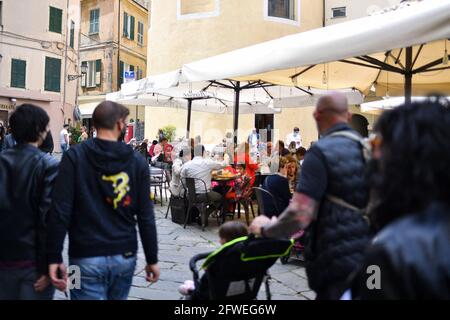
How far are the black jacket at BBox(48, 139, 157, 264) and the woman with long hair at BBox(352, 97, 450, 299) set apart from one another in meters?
1.48

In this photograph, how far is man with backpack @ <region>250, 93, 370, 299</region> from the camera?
2.27 m

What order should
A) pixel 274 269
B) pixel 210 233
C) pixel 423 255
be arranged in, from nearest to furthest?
pixel 423 255
pixel 274 269
pixel 210 233

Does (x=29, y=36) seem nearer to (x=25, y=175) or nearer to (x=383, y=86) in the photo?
(x=383, y=86)

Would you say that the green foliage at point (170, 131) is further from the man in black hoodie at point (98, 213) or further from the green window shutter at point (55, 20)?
the man in black hoodie at point (98, 213)

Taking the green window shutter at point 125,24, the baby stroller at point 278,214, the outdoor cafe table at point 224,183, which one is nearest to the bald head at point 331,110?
the baby stroller at point 278,214

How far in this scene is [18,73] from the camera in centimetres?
2550

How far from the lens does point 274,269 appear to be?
5203 mm

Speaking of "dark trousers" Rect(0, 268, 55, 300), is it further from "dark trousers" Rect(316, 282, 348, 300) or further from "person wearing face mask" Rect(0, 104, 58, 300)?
"dark trousers" Rect(316, 282, 348, 300)

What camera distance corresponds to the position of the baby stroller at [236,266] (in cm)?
262

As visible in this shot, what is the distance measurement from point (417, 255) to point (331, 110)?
1432 mm

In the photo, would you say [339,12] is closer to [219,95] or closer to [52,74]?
[219,95]

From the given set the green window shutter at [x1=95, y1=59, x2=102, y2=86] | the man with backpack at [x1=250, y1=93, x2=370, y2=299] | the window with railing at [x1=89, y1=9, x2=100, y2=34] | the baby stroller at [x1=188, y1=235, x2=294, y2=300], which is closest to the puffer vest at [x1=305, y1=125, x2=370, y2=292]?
the man with backpack at [x1=250, y1=93, x2=370, y2=299]
